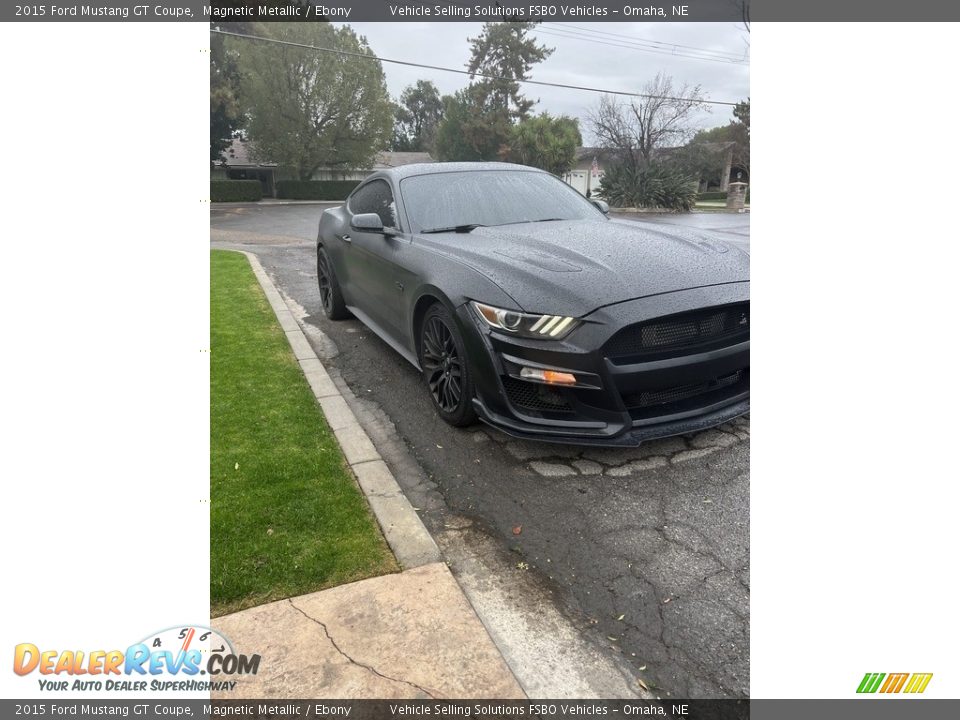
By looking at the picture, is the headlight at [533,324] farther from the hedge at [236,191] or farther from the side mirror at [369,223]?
the hedge at [236,191]

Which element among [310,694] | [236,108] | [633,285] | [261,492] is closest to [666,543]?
[633,285]

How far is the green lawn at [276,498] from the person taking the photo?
7.89 feet

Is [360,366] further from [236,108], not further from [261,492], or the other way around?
[236,108]

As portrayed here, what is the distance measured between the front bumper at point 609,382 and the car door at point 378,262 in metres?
1.23

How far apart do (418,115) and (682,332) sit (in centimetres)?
7391

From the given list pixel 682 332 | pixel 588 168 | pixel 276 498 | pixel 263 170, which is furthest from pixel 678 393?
pixel 263 170

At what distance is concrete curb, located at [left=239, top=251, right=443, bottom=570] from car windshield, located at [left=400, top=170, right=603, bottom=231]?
4.47ft

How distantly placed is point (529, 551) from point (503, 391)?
2.83 feet

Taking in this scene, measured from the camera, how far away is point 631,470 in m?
3.26

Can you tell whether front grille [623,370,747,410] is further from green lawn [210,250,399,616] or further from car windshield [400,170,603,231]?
car windshield [400,170,603,231]

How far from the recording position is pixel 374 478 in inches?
125

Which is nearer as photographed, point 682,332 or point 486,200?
point 682,332
